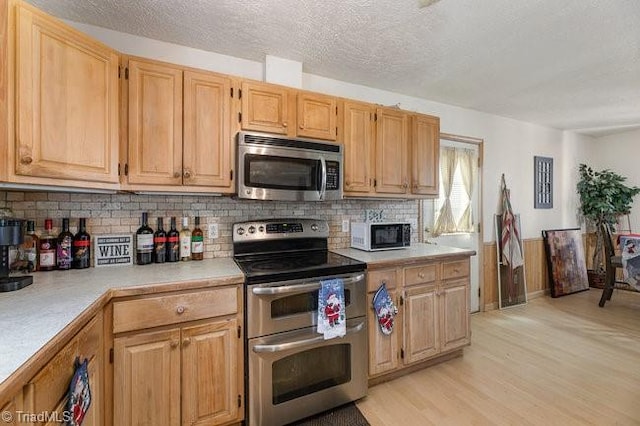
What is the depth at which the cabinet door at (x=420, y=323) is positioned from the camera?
2262mm

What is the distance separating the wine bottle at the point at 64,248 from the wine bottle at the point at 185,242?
605mm

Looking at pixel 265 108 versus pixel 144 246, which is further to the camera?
pixel 265 108

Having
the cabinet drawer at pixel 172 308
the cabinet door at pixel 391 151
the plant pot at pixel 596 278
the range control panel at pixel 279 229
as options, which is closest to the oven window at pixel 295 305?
the cabinet drawer at pixel 172 308

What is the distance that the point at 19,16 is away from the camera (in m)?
1.24

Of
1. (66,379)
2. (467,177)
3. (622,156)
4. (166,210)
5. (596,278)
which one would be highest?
(622,156)

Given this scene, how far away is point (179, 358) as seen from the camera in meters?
1.53

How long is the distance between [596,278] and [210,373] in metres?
5.79

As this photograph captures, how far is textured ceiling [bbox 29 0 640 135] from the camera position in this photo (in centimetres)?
176

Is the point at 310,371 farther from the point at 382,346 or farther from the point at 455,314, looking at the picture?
the point at 455,314

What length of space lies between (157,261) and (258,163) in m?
0.94

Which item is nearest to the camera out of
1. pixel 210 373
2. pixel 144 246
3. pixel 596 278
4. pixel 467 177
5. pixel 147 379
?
pixel 147 379

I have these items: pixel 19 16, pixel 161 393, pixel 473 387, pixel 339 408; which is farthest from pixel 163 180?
pixel 473 387

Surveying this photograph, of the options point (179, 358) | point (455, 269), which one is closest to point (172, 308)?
point (179, 358)

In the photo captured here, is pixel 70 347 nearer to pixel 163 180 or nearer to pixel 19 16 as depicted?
pixel 163 180
